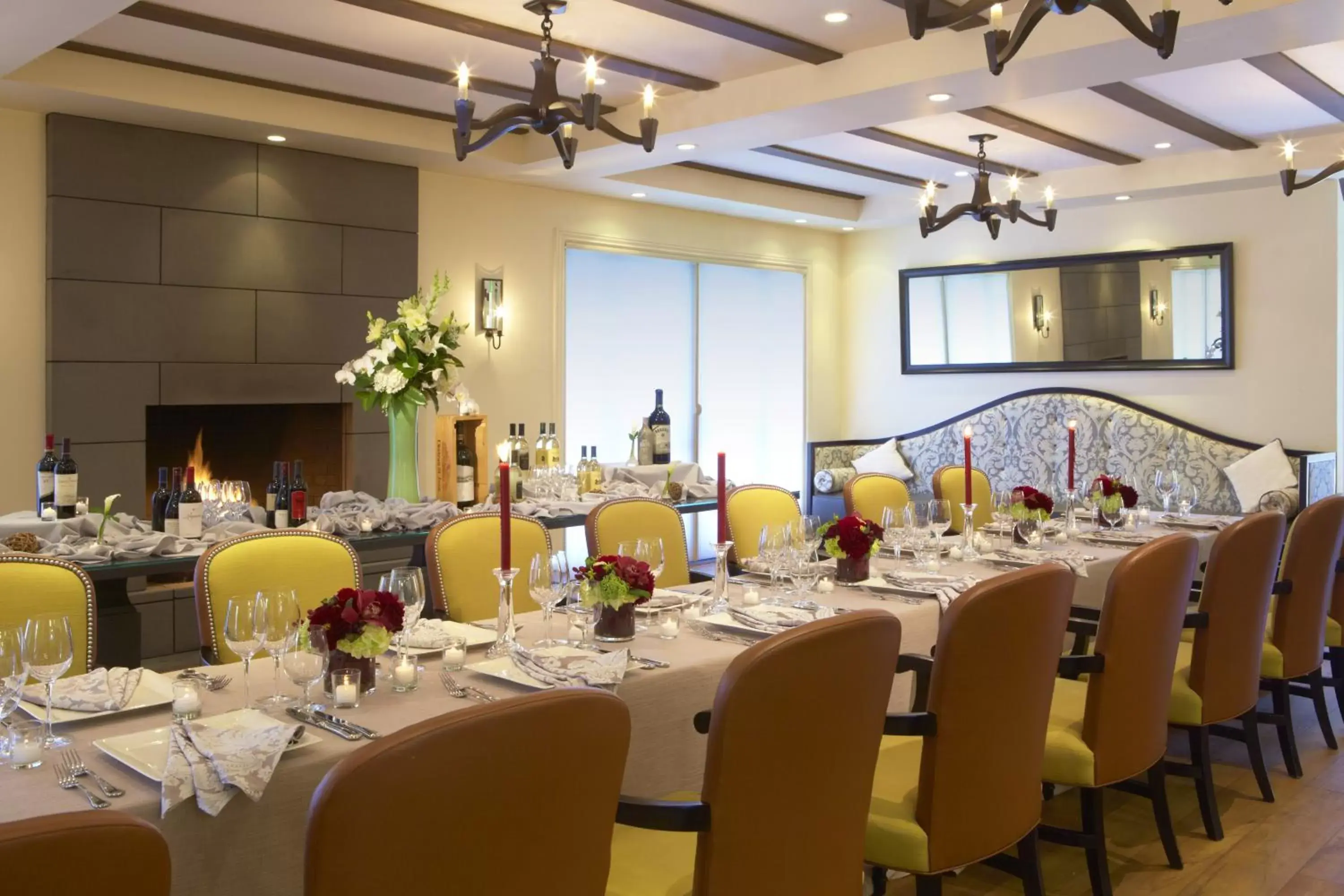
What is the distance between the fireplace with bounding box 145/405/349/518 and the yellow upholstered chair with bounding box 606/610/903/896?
4.72 m

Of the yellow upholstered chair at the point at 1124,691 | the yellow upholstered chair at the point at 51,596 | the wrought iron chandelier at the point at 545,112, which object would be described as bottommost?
the yellow upholstered chair at the point at 1124,691

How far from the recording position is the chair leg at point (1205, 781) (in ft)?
10.5

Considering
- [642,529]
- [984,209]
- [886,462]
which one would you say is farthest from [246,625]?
[886,462]

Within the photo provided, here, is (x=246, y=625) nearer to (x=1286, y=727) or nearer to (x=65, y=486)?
(x=65, y=486)

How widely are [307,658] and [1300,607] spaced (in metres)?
3.03

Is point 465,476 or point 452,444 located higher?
point 452,444

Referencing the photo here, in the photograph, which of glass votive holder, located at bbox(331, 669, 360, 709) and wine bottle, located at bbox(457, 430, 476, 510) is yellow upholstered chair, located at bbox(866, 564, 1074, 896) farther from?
wine bottle, located at bbox(457, 430, 476, 510)

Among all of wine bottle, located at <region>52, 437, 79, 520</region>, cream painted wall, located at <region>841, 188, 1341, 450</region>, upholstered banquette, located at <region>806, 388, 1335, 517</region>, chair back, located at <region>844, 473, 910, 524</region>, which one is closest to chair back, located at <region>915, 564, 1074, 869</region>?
chair back, located at <region>844, 473, 910, 524</region>

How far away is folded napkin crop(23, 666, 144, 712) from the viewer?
188 cm

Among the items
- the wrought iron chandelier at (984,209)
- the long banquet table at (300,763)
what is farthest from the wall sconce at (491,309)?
the long banquet table at (300,763)

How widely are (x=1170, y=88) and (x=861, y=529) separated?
11.4 ft

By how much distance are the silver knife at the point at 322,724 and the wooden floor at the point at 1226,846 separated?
5.47 ft

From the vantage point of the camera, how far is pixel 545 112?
3.73 meters

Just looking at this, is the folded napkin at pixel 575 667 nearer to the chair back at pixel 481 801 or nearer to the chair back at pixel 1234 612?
the chair back at pixel 481 801
